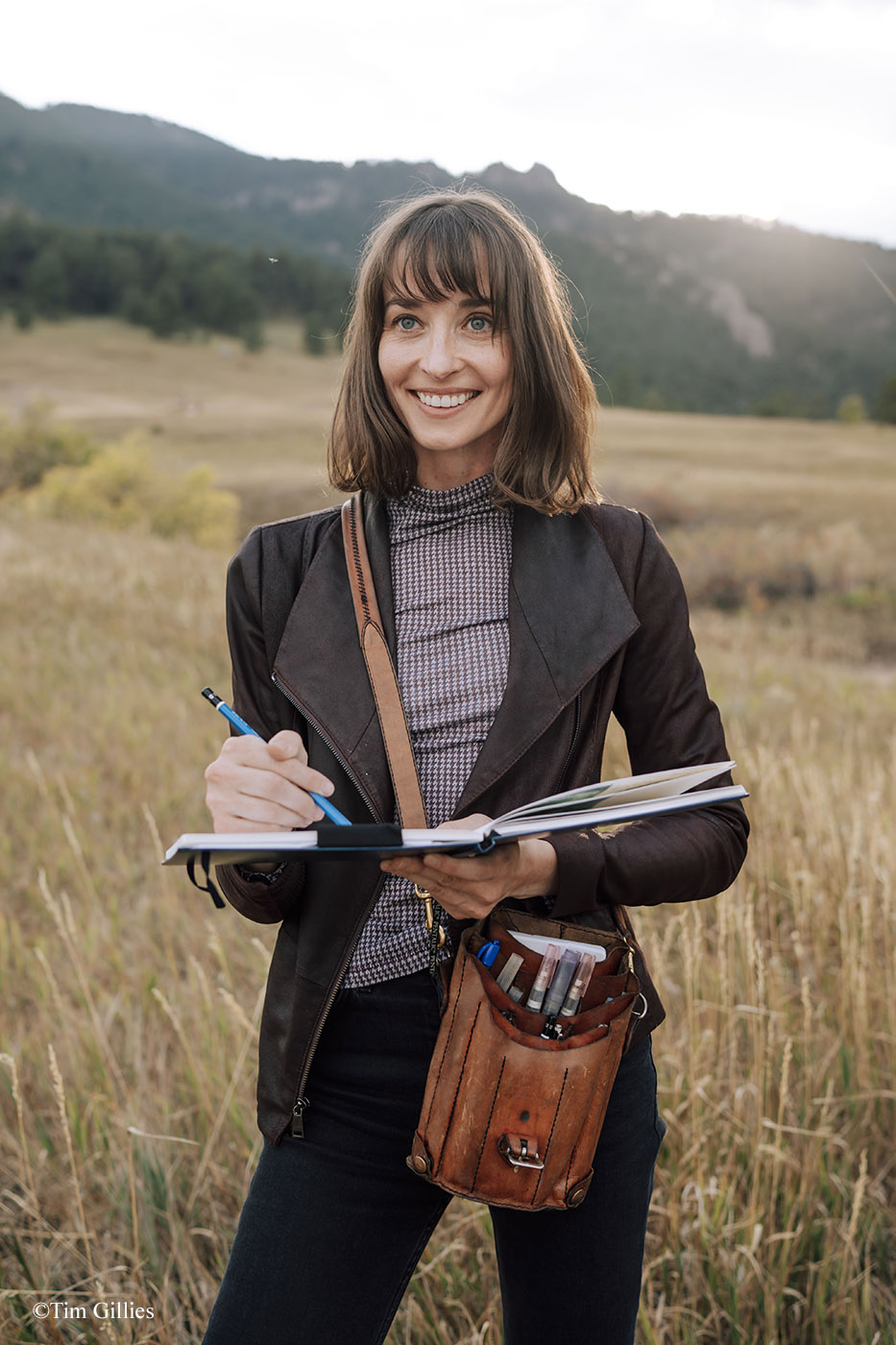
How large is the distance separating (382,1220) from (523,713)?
0.84 metres

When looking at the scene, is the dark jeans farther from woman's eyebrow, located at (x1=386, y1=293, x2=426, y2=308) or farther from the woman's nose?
woman's eyebrow, located at (x1=386, y1=293, x2=426, y2=308)

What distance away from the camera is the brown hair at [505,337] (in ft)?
5.38

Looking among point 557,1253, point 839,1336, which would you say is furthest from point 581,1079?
point 839,1336

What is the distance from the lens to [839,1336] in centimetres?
211

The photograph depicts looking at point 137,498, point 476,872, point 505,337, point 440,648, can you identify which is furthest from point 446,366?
point 137,498

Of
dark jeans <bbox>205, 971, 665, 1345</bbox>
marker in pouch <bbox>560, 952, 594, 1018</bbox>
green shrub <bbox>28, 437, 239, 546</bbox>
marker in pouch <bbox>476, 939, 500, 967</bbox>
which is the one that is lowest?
green shrub <bbox>28, 437, 239, 546</bbox>

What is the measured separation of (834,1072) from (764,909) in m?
1.11

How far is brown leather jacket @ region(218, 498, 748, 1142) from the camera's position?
1486mm

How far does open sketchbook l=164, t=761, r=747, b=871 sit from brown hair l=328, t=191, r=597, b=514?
72 centimetres

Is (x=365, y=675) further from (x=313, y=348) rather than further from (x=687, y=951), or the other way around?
(x=313, y=348)

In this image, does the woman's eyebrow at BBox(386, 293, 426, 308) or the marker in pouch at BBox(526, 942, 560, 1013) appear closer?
the marker in pouch at BBox(526, 942, 560, 1013)

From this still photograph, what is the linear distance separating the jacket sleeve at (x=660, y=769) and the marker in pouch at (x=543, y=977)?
6 centimetres

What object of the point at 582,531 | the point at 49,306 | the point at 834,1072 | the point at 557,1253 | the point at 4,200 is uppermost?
the point at 4,200

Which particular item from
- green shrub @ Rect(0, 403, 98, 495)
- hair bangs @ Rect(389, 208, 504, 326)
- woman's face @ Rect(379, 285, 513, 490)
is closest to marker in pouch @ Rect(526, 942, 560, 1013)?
woman's face @ Rect(379, 285, 513, 490)
